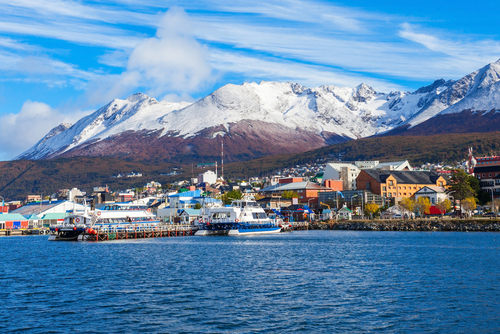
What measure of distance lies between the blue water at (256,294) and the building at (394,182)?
103 metres

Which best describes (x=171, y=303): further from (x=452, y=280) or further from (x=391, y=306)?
(x=452, y=280)

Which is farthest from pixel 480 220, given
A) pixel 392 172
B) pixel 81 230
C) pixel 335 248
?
pixel 81 230

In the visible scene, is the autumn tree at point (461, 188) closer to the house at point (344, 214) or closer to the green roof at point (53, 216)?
the house at point (344, 214)

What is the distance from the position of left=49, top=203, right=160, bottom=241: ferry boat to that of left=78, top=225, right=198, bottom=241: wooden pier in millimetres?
508

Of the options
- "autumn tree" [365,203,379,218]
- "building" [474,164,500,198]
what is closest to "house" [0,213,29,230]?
"autumn tree" [365,203,379,218]

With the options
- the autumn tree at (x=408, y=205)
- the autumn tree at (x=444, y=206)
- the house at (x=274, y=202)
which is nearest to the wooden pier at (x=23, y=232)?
the house at (x=274, y=202)

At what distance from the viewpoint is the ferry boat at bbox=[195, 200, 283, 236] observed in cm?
10444

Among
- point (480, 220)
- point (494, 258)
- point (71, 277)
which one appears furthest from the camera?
point (480, 220)

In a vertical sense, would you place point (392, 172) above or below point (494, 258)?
above

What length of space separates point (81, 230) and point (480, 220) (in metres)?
77.0

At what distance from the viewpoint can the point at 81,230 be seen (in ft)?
308

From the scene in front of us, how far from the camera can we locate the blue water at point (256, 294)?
27266 mm

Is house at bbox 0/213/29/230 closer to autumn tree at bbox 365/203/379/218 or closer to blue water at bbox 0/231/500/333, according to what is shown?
blue water at bbox 0/231/500/333

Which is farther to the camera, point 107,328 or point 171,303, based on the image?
point 171,303
